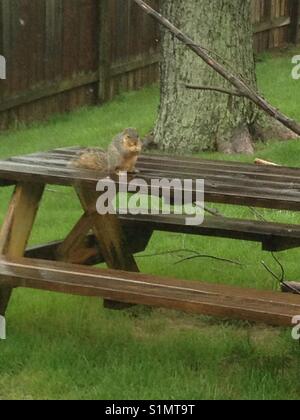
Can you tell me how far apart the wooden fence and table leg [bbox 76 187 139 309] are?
5368 millimetres

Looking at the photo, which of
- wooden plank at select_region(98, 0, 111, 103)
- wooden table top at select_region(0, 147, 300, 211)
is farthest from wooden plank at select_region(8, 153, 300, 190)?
wooden plank at select_region(98, 0, 111, 103)

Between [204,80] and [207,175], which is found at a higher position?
[204,80]

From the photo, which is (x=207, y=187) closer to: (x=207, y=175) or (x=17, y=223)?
(x=207, y=175)

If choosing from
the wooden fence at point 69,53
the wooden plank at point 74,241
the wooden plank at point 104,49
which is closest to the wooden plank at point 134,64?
the wooden fence at point 69,53

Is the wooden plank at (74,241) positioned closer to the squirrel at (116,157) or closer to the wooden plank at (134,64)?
the squirrel at (116,157)

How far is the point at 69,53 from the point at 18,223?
676 cm

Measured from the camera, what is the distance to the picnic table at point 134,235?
4000mm

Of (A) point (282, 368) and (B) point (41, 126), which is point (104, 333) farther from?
(B) point (41, 126)

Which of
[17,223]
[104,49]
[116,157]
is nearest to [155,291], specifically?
[116,157]

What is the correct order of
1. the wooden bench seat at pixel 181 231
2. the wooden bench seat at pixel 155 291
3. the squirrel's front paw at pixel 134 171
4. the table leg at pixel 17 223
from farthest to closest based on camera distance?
the wooden bench seat at pixel 181 231, the table leg at pixel 17 223, the squirrel's front paw at pixel 134 171, the wooden bench seat at pixel 155 291

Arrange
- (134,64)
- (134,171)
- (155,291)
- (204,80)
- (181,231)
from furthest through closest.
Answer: (134,64) < (204,80) < (181,231) < (134,171) < (155,291)

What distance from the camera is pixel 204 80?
835 centimetres

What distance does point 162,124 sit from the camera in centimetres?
846

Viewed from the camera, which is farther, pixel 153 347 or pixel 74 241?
pixel 74 241
